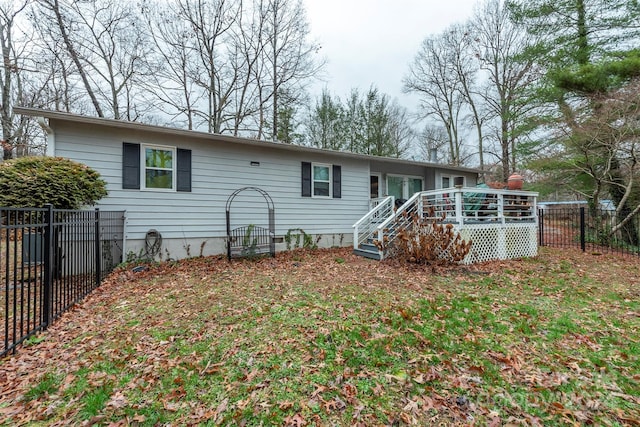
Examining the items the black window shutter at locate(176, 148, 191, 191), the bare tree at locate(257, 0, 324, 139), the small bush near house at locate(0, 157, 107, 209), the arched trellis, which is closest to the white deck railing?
the arched trellis

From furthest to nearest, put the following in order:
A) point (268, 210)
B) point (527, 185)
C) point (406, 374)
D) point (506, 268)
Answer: point (527, 185), point (268, 210), point (506, 268), point (406, 374)

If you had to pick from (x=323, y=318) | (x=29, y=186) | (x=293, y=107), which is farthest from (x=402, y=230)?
(x=293, y=107)

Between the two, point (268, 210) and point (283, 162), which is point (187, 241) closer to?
point (268, 210)

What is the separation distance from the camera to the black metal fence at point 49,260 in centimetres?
282

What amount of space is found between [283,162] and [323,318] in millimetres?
5843

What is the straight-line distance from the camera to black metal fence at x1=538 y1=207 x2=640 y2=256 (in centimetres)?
853

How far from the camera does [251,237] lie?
7.83 m

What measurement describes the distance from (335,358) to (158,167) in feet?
20.9

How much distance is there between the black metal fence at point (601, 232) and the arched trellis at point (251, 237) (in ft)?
29.9

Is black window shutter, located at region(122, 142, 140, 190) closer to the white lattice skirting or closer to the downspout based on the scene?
the downspout

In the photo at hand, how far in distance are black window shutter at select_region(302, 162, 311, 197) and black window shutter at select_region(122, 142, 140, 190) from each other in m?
4.35

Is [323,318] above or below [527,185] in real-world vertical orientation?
below

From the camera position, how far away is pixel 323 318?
3.46 metres

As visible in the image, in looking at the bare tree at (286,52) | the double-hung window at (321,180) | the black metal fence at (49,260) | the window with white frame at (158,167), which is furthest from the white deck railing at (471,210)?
the bare tree at (286,52)
